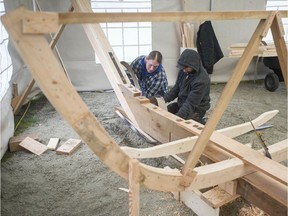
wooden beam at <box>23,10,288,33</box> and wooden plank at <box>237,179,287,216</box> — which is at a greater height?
wooden beam at <box>23,10,288,33</box>

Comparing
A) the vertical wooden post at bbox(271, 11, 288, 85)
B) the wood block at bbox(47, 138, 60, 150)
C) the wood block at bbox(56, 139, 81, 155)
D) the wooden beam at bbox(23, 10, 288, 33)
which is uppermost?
the wooden beam at bbox(23, 10, 288, 33)

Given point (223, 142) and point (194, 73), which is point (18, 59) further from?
point (223, 142)

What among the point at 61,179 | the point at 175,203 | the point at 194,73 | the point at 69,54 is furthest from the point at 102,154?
the point at 69,54

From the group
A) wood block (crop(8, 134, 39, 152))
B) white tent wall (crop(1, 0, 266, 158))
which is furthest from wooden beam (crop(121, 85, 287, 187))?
white tent wall (crop(1, 0, 266, 158))

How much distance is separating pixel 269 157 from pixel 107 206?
1136 millimetres

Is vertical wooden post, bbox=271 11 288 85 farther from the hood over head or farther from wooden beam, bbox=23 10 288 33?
the hood over head

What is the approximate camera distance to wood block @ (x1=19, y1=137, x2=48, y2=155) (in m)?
2.84

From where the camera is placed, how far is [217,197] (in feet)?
5.82

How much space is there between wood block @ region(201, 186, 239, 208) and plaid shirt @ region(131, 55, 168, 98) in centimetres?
179

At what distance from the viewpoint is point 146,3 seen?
522 cm

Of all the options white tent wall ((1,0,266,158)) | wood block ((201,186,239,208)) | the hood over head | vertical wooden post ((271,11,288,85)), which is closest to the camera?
vertical wooden post ((271,11,288,85))

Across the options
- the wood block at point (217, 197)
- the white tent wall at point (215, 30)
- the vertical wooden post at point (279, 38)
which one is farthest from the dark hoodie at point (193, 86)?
the white tent wall at point (215, 30)

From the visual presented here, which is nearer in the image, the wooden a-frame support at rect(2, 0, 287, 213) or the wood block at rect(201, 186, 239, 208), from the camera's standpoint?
the wooden a-frame support at rect(2, 0, 287, 213)

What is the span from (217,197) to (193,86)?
1281 millimetres
